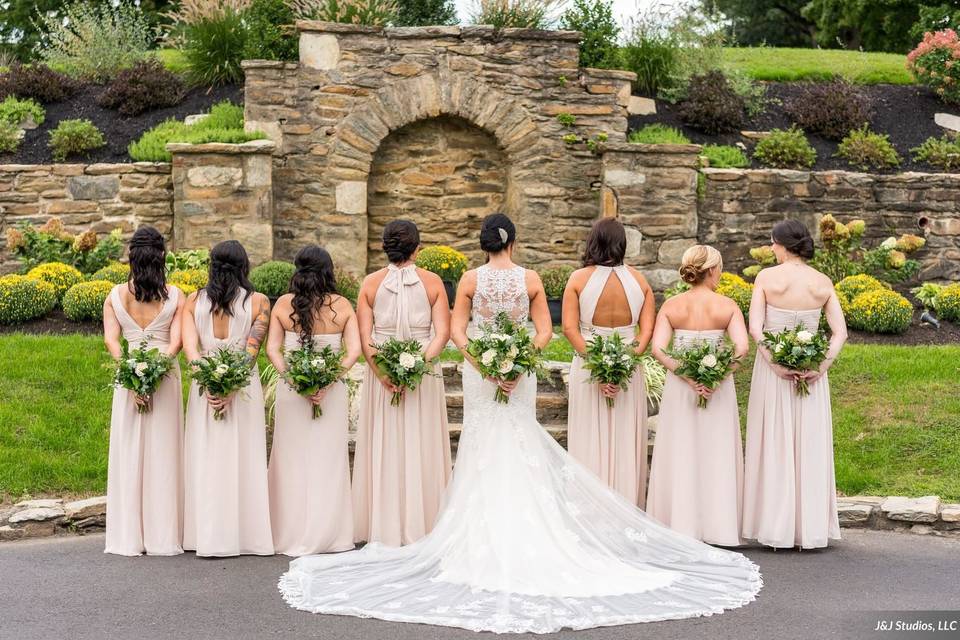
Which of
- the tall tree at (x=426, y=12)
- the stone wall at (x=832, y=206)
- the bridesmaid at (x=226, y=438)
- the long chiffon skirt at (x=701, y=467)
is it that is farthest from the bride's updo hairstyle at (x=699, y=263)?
the tall tree at (x=426, y=12)

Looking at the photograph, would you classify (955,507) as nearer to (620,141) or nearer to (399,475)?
(399,475)

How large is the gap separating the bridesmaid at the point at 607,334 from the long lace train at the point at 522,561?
57 cm

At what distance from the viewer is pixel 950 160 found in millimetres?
15516

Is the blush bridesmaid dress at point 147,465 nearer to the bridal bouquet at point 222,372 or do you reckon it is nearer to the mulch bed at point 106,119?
the bridal bouquet at point 222,372

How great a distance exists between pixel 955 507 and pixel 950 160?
865cm

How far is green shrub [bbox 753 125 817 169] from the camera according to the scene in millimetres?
15164

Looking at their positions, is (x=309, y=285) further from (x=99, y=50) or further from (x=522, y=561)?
(x=99, y=50)

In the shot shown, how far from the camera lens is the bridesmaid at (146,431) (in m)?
7.39

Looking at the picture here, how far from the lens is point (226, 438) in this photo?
7367 mm

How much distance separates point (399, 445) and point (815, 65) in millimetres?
14056

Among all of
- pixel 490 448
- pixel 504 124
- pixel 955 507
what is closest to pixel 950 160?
pixel 504 124

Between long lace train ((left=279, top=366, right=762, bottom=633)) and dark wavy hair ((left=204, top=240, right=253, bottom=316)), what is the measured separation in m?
1.64

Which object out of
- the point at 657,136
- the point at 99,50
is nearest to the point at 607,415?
the point at 657,136

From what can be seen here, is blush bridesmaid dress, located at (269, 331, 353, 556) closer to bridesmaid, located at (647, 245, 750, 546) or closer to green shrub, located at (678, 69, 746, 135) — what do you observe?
bridesmaid, located at (647, 245, 750, 546)
